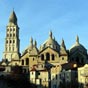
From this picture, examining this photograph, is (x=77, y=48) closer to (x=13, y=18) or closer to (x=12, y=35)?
(x=13, y=18)

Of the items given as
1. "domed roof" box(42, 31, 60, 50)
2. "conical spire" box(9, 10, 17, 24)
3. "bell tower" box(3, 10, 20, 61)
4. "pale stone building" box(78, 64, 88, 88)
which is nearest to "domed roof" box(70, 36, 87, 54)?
"domed roof" box(42, 31, 60, 50)

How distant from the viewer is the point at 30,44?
132m

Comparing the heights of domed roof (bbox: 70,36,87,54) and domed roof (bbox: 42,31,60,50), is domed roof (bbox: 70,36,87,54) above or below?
below

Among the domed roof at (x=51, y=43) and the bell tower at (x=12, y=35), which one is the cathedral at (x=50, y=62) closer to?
the domed roof at (x=51, y=43)

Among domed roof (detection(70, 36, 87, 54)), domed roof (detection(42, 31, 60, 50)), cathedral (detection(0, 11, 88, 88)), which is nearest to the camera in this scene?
cathedral (detection(0, 11, 88, 88))

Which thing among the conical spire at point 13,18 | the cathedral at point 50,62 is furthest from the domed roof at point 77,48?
the conical spire at point 13,18

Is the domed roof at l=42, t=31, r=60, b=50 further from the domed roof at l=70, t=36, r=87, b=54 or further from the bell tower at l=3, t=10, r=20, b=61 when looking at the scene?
the bell tower at l=3, t=10, r=20, b=61

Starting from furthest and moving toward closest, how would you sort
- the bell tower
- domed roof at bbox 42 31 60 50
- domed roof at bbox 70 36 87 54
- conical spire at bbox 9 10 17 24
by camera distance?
conical spire at bbox 9 10 17 24 < the bell tower < domed roof at bbox 42 31 60 50 < domed roof at bbox 70 36 87 54

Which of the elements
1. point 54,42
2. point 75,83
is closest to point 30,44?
point 54,42

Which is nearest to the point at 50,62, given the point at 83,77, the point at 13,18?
the point at 83,77

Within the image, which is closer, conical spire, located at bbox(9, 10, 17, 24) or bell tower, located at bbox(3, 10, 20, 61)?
bell tower, located at bbox(3, 10, 20, 61)

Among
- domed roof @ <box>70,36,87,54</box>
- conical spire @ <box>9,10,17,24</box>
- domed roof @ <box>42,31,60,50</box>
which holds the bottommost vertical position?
domed roof @ <box>70,36,87,54</box>

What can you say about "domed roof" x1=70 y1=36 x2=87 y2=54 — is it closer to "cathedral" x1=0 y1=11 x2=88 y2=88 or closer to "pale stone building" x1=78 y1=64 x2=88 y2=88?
"cathedral" x1=0 y1=11 x2=88 y2=88

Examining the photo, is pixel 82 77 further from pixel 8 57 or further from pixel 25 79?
pixel 8 57
